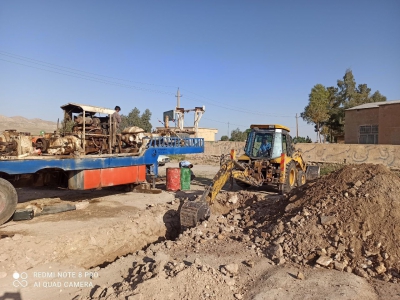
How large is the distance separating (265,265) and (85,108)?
641 centimetres

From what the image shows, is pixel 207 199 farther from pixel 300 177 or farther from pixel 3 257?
pixel 300 177

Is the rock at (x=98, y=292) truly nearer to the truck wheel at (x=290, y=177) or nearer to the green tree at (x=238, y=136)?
the truck wheel at (x=290, y=177)

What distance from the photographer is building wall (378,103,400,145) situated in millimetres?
22703

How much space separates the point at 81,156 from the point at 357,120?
25.9 metres

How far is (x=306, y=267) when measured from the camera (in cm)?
455

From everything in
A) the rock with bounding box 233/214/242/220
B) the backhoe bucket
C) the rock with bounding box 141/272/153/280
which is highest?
the backhoe bucket

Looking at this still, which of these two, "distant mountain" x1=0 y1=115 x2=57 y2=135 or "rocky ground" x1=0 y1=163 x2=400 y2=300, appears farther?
"distant mountain" x1=0 y1=115 x2=57 y2=135

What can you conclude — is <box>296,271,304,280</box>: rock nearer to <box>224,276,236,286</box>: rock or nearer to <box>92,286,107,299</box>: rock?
<box>224,276,236,286</box>: rock

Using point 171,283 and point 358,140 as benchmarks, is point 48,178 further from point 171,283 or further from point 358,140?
point 358,140

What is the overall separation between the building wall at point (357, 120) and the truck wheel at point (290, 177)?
19.6 metres

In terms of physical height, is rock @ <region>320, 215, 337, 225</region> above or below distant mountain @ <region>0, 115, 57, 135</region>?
below

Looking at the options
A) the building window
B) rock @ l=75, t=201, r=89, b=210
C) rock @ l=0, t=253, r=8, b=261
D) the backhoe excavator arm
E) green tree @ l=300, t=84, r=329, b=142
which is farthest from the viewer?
green tree @ l=300, t=84, r=329, b=142

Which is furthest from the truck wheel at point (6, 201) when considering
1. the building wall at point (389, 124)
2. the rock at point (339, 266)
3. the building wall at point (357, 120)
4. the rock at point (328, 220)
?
the building wall at point (357, 120)

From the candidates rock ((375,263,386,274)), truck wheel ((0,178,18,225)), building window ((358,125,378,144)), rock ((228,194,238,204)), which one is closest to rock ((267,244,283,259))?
rock ((375,263,386,274))
